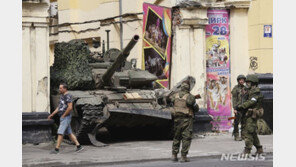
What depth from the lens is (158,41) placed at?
2111cm

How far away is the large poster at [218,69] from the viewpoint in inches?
819

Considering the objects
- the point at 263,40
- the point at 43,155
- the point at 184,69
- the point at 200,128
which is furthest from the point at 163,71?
the point at 43,155

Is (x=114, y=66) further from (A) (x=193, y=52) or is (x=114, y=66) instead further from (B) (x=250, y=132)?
(B) (x=250, y=132)

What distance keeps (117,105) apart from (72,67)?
1.93 metres

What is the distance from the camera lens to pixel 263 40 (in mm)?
24656

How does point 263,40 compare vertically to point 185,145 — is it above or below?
above

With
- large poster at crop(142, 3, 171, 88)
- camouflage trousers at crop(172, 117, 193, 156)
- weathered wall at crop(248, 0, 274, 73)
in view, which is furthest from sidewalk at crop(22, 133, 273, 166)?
weathered wall at crop(248, 0, 274, 73)

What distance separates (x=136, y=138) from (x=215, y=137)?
2.06m

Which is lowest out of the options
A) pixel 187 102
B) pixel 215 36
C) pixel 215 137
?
pixel 215 137

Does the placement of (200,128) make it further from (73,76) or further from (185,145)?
(185,145)

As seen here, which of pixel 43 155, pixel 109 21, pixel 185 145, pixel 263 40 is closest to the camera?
pixel 185 145

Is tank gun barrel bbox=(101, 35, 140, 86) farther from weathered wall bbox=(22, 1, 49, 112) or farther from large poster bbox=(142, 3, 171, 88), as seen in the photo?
large poster bbox=(142, 3, 171, 88)

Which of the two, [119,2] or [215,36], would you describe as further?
[119,2]

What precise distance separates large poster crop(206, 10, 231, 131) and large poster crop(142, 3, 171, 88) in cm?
115
